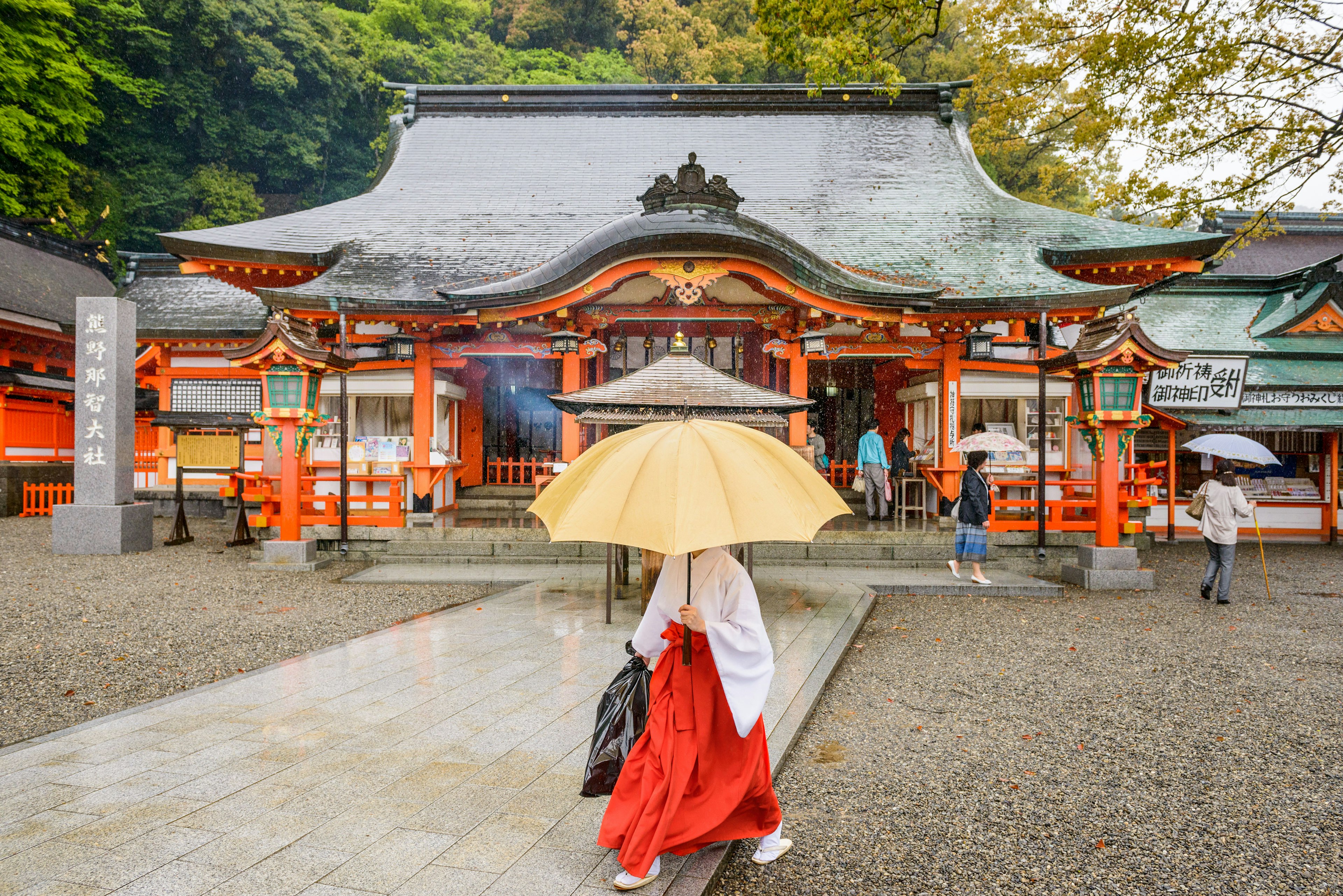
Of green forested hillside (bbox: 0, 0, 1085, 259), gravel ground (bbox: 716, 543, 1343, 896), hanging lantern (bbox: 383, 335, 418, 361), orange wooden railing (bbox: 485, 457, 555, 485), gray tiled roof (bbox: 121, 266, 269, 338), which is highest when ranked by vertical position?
green forested hillside (bbox: 0, 0, 1085, 259)

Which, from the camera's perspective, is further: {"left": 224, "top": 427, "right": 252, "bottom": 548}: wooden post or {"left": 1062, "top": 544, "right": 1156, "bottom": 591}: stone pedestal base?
{"left": 224, "top": 427, "right": 252, "bottom": 548}: wooden post

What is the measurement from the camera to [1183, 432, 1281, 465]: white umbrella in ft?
25.8

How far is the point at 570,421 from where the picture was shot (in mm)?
10867

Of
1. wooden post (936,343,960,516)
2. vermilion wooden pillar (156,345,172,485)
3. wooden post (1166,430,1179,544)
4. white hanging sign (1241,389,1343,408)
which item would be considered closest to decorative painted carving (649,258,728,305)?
wooden post (936,343,960,516)

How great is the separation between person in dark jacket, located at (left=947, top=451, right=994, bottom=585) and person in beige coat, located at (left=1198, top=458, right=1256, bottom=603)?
2221 millimetres

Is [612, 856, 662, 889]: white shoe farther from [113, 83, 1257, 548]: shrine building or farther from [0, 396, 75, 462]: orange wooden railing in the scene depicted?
[0, 396, 75, 462]: orange wooden railing

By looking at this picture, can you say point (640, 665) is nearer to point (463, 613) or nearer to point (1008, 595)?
point (463, 613)

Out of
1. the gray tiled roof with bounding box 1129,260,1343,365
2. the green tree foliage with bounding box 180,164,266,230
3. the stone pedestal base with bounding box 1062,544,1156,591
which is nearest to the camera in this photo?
the stone pedestal base with bounding box 1062,544,1156,591

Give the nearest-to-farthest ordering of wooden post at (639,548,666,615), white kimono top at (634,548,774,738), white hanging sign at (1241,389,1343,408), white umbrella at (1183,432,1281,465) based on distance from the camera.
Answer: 1. white kimono top at (634,548,774,738)
2. wooden post at (639,548,666,615)
3. white umbrella at (1183,432,1281,465)
4. white hanging sign at (1241,389,1343,408)

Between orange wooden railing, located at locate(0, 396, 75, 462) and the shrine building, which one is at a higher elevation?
the shrine building

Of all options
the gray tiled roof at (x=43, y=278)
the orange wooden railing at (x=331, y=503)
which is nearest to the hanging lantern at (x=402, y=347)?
the orange wooden railing at (x=331, y=503)

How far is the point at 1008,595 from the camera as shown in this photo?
847 cm

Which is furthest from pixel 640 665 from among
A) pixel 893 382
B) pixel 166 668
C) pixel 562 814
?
pixel 893 382

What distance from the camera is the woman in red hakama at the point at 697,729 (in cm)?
252
